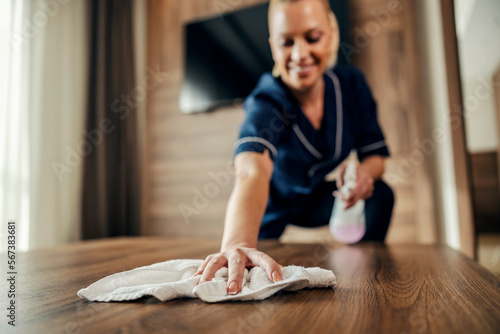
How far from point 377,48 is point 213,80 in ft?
3.54

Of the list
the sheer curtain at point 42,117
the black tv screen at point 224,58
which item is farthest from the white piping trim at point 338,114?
the sheer curtain at point 42,117

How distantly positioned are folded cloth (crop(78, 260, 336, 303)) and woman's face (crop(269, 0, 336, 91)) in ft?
2.19

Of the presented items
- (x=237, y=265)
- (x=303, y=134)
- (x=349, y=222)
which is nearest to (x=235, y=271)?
(x=237, y=265)

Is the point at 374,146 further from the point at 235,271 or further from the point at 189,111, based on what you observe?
the point at 189,111

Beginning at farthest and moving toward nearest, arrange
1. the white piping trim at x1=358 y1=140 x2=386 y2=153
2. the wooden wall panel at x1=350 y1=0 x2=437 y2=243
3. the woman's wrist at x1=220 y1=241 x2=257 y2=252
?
the wooden wall panel at x1=350 y1=0 x2=437 y2=243 < the white piping trim at x1=358 y1=140 x2=386 y2=153 < the woman's wrist at x1=220 y1=241 x2=257 y2=252

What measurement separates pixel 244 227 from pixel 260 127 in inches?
13.2

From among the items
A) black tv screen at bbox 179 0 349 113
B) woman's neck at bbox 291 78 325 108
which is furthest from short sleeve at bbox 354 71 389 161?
black tv screen at bbox 179 0 349 113

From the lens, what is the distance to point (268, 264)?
21.4 inches

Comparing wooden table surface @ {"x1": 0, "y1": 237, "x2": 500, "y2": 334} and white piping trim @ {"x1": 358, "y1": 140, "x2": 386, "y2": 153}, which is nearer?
wooden table surface @ {"x1": 0, "y1": 237, "x2": 500, "y2": 334}

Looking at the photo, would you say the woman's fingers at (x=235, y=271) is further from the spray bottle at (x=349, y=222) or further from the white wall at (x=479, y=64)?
the white wall at (x=479, y=64)

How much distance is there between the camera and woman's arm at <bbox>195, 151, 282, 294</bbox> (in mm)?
533

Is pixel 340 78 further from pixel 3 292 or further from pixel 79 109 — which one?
pixel 79 109

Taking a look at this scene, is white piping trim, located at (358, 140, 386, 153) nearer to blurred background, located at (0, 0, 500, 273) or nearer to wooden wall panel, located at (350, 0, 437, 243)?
blurred background, located at (0, 0, 500, 273)

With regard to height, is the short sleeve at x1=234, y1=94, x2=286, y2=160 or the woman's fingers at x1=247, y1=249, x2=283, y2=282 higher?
the short sleeve at x1=234, y1=94, x2=286, y2=160
